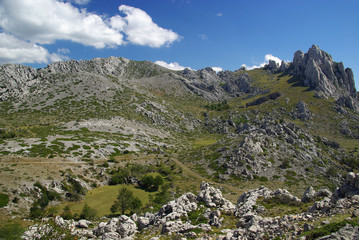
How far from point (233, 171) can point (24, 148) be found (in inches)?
2627

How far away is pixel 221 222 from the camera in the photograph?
27.7 meters

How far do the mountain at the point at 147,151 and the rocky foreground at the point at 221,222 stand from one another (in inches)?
13.8

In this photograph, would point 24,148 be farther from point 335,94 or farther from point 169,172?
point 335,94

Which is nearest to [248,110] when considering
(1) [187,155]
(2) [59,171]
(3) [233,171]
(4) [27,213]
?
(1) [187,155]

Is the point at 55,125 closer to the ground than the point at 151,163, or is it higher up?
higher up

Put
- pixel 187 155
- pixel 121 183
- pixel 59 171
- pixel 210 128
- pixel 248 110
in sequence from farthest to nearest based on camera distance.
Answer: pixel 248 110
pixel 210 128
pixel 187 155
pixel 121 183
pixel 59 171

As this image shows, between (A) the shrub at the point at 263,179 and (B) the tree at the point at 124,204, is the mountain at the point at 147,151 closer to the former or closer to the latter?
(A) the shrub at the point at 263,179

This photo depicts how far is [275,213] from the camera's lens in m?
27.6

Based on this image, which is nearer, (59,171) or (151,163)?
(59,171)

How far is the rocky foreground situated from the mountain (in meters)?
0.35

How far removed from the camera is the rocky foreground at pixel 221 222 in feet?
61.0

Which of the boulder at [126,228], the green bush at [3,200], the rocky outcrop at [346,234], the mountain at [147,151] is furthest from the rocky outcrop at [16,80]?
the rocky outcrop at [346,234]

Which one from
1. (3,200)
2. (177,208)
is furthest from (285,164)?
(3,200)

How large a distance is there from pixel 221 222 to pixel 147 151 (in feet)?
210
